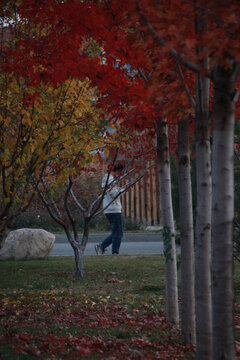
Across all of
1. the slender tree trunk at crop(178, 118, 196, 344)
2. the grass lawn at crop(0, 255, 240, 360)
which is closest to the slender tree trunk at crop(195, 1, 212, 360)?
the grass lawn at crop(0, 255, 240, 360)

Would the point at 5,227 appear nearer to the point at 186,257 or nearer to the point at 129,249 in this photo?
the point at 186,257

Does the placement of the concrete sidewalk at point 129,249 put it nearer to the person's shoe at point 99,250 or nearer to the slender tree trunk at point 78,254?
the person's shoe at point 99,250

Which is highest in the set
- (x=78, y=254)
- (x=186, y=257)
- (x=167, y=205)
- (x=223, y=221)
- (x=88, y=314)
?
(x=167, y=205)

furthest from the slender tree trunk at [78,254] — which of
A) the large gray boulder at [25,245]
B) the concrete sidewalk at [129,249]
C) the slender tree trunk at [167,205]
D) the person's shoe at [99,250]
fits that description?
the concrete sidewalk at [129,249]

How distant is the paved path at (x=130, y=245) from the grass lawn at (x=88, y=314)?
3746mm

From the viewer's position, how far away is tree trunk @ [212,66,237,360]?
9.84 ft

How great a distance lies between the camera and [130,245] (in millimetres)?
15484

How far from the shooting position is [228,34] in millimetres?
2975

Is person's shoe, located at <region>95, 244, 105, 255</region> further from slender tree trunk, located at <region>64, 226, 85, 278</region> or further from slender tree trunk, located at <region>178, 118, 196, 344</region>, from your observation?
slender tree trunk, located at <region>178, 118, 196, 344</region>

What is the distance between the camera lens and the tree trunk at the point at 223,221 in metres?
3.00

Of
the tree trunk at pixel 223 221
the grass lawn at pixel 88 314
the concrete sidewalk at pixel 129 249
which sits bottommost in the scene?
the grass lawn at pixel 88 314

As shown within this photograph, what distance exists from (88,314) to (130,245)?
32.8 ft

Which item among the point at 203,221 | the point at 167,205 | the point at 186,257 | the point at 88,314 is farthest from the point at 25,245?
A: the point at 203,221

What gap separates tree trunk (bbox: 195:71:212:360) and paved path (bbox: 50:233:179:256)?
1005 cm
